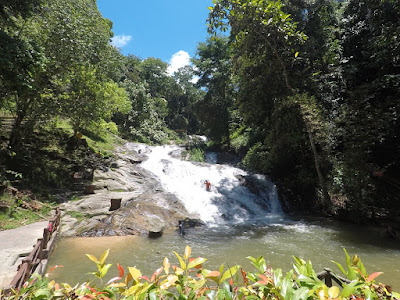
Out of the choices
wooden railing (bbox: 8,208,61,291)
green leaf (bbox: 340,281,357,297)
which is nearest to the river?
wooden railing (bbox: 8,208,61,291)

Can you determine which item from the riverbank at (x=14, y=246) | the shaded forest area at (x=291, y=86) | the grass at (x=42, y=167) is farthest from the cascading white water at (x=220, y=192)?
the riverbank at (x=14, y=246)

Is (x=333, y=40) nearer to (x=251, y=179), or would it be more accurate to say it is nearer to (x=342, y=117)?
(x=342, y=117)

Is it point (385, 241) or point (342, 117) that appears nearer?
point (385, 241)

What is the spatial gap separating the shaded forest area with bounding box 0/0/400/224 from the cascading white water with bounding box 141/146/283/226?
61.0 inches

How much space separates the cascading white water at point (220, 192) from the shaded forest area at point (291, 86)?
5.09ft

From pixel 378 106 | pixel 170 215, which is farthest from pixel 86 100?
pixel 378 106

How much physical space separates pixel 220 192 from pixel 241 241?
21.4ft

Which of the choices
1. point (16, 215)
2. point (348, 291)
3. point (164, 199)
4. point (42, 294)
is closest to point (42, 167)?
point (16, 215)

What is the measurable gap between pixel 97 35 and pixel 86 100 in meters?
4.51

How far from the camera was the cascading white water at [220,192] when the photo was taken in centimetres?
1361

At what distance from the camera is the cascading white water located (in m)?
13.6

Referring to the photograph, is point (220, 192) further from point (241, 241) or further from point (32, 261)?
point (32, 261)

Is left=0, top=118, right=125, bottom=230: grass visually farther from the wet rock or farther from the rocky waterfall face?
the rocky waterfall face

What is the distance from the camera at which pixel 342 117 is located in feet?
40.4
